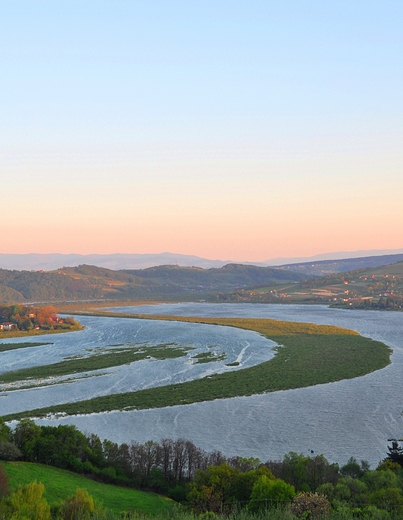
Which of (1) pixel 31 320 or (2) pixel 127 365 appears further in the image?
(1) pixel 31 320

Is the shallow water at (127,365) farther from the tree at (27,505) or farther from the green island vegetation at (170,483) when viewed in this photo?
the tree at (27,505)

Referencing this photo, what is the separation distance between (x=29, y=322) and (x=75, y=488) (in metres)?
66.7

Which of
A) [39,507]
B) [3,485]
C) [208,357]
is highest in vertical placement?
[39,507]

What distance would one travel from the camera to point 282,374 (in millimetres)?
44281

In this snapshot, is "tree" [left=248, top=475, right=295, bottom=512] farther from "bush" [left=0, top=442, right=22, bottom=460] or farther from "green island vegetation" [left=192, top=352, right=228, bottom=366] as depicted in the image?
"green island vegetation" [left=192, top=352, right=228, bottom=366]

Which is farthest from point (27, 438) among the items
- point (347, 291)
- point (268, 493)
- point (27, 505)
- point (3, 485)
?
point (347, 291)

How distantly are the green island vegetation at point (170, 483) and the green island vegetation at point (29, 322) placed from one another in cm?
5531

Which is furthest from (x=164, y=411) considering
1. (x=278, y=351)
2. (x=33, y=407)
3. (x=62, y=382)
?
(x=278, y=351)

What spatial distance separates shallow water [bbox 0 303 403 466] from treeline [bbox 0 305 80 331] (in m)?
51.8

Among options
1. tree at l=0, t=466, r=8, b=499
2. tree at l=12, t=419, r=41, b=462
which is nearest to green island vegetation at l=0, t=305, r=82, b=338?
tree at l=12, t=419, r=41, b=462

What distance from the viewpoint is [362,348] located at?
5575cm

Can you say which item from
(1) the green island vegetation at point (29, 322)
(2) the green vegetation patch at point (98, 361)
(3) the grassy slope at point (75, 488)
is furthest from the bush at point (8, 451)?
(1) the green island vegetation at point (29, 322)

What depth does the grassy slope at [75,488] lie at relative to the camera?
68.2ft

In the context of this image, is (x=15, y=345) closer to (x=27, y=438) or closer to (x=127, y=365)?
(x=127, y=365)
